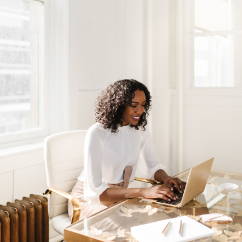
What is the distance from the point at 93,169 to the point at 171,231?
25.1 inches

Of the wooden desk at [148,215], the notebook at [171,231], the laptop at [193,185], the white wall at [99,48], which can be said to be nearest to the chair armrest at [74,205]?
the wooden desk at [148,215]

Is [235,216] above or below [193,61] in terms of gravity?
below

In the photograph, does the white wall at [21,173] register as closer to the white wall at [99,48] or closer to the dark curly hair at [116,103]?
the white wall at [99,48]

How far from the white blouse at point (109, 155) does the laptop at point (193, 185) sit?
36 cm

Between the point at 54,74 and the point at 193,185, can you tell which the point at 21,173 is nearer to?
the point at 54,74

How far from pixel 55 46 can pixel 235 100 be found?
147 centimetres

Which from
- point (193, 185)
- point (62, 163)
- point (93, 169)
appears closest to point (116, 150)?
point (93, 169)

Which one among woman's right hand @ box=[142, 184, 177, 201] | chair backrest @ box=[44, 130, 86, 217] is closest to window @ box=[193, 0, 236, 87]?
chair backrest @ box=[44, 130, 86, 217]

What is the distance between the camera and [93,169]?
190 centimetres

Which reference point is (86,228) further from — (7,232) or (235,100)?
(235,100)

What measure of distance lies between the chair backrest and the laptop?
689 millimetres

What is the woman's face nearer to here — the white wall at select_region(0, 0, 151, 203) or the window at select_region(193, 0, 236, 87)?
the white wall at select_region(0, 0, 151, 203)

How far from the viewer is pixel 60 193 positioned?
6.81 feet

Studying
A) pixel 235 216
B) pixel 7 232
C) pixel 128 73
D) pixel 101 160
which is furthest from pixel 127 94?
pixel 128 73
